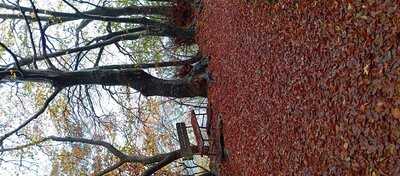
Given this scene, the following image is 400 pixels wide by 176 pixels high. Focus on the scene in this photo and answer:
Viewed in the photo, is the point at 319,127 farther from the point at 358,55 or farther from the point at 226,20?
the point at 226,20

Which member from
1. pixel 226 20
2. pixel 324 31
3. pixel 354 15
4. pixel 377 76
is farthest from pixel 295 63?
pixel 226 20

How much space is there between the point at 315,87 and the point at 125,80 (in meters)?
4.28

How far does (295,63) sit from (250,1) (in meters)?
1.96

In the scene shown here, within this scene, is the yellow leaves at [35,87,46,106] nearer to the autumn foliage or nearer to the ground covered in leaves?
the autumn foliage

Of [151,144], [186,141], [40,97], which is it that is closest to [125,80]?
[186,141]

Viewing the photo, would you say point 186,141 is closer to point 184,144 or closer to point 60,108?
point 184,144

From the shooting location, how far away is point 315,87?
445 cm

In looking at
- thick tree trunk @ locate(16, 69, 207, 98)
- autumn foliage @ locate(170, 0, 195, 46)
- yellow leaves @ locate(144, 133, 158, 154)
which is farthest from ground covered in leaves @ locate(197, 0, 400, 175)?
yellow leaves @ locate(144, 133, 158, 154)

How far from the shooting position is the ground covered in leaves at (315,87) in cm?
347

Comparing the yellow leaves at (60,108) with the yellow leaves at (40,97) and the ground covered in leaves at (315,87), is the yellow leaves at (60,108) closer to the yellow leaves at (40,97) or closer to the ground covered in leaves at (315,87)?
the yellow leaves at (40,97)

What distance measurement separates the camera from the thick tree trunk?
7500 mm

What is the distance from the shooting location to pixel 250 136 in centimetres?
654

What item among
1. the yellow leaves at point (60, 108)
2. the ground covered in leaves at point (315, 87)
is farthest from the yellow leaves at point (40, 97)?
the ground covered in leaves at point (315, 87)

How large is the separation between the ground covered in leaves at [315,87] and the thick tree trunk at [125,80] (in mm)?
1466
